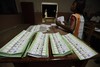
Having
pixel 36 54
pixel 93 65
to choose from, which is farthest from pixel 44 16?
pixel 36 54

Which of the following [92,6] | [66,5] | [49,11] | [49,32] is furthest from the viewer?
[49,11]

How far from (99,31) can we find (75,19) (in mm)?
1002

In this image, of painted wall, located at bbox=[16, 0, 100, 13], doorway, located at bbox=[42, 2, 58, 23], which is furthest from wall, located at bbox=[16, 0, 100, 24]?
doorway, located at bbox=[42, 2, 58, 23]

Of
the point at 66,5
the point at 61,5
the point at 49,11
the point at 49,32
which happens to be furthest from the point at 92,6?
the point at 49,32

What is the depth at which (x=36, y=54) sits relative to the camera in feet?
1.68

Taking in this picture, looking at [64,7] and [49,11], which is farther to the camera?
[49,11]

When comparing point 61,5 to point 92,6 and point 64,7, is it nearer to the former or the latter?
point 64,7

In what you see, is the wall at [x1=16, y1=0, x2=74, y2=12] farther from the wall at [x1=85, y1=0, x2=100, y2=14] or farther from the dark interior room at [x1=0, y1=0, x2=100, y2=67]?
the wall at [x1=85, y1=0, x2=100, y2=14]

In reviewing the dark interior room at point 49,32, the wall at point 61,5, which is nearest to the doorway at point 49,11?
the dark interior room at point 49,32

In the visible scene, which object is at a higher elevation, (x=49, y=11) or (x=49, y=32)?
(x=49, y=11)

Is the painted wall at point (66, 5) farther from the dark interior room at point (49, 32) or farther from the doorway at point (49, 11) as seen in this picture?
the doorway at point (49, 11)

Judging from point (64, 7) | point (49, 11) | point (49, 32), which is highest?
point (64, 7)

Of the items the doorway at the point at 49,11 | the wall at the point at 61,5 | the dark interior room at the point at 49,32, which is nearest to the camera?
the dark interior room at the point at 49,32

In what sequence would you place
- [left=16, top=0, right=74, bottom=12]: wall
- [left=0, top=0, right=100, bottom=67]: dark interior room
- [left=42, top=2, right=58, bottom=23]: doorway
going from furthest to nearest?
[left=42, top=2, right=58, bottom=23]: doorway < [left=16, top=0, right=74, bottom=12]: wall < [left=0, top=0, right=100, bottom=67]: dark interior room
